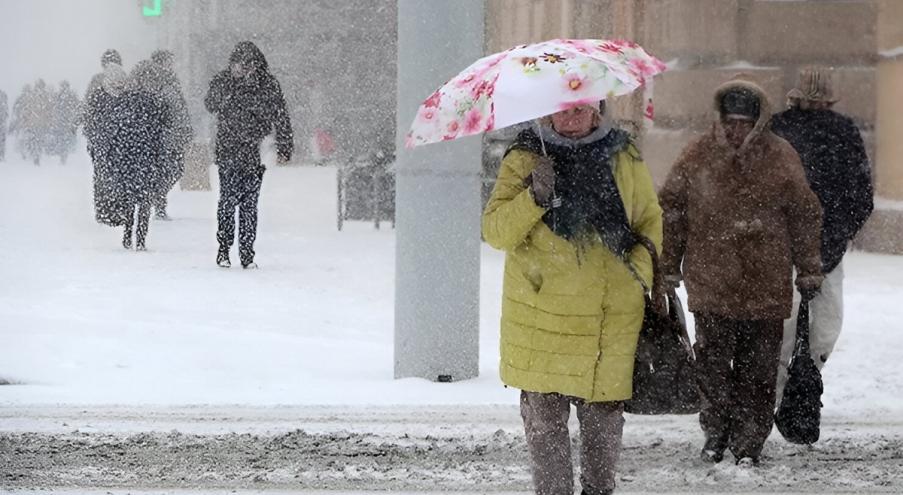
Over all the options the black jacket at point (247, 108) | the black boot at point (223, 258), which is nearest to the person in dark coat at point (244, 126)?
the black jacket at point (247, 108)

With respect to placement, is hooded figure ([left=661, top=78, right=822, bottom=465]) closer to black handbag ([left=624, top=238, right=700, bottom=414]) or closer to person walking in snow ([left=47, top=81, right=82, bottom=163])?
black handbag ([left=624, top=238, right=700, bottom=414])

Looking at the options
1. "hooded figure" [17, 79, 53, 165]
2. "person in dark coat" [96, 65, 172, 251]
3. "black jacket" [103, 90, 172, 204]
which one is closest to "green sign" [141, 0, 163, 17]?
"person in dark coat" [96, 65, 172, 251]

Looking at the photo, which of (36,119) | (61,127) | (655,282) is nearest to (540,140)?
(655,282)

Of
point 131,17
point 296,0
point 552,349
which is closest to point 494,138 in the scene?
point 552,349

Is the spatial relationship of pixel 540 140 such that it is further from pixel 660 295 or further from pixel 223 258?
pixel 223 258

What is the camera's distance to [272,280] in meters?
12.7

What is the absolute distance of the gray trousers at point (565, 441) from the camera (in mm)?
4918

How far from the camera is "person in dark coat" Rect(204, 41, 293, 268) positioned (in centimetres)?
1292

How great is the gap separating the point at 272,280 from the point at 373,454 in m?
6.45

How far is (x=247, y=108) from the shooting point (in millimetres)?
12969

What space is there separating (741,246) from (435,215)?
2.17 m

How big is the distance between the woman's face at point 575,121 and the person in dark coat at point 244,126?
8.13 meters

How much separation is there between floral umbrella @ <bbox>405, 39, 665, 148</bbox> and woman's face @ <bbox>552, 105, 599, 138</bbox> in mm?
140

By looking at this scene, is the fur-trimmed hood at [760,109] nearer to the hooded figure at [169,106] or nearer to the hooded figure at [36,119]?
the hooded figure at [169,106]
